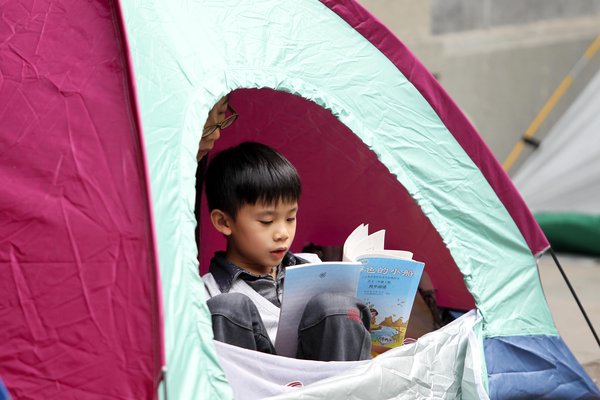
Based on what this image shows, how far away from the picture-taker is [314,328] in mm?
1988

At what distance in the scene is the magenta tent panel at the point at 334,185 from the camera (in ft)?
8.54

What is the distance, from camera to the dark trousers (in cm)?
191

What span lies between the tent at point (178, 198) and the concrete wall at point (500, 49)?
238cm

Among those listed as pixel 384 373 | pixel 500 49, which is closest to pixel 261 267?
pixel 384 373

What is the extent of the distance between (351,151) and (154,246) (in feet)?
3.67

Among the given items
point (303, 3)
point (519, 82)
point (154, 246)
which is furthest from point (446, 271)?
point (519, 82)

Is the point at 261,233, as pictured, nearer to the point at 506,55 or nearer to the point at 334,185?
the point at 334,185

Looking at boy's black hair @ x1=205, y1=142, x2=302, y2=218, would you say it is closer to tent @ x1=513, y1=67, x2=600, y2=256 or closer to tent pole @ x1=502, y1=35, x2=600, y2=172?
Answer: tent @ x1=513, y1=67, x2=600, y2=256

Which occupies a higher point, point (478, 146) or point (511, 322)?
point (478, 146)

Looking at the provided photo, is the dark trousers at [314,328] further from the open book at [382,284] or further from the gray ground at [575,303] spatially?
the gray ground at [575,303]

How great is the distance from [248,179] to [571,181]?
9.24 ft

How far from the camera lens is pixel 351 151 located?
2678mm

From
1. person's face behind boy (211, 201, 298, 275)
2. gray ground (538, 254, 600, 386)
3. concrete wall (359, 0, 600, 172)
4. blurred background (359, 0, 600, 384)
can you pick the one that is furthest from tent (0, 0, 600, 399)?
concrete wall (359, 0, 600, 172)

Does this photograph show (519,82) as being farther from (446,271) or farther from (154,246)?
(154,246)
